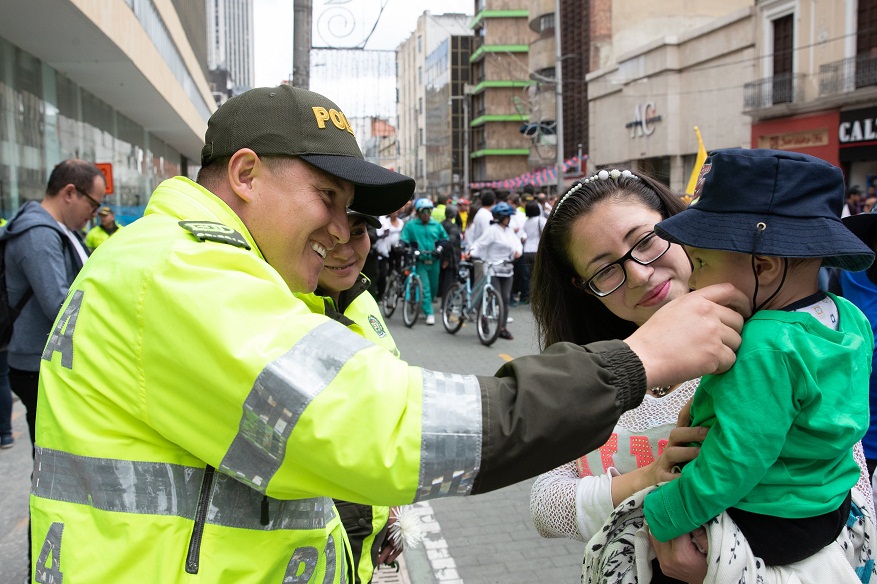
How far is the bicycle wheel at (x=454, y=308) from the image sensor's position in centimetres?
1277

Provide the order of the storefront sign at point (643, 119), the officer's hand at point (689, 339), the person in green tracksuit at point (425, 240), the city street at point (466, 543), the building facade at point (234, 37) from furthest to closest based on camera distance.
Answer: the building facade at point (234, 37) < the storefront sign at point (643, 119) < the person in green tracksuit at point (425, 240) < the city street at point (466, 543) < the officer's hand at point (689, 339)

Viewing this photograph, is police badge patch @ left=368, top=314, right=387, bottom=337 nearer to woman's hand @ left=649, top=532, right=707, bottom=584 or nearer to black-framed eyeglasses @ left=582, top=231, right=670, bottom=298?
black-framed eyeglasses @ left=582, top=231, right=670, bottom=298

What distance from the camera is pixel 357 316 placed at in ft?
9.86

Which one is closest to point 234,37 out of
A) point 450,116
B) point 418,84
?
point 418,84

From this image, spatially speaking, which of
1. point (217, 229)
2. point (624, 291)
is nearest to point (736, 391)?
point (624, 291)

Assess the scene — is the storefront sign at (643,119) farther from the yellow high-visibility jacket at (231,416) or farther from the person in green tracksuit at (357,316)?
the yellow high-visibility jacket at (231,416)

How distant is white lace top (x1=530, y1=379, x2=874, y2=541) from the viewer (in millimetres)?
2188

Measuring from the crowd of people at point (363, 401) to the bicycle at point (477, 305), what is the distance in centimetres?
942

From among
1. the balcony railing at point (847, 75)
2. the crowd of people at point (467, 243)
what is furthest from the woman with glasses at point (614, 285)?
the balcony railing at point (847, 75)

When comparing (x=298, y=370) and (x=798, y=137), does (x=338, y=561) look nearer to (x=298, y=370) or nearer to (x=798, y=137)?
(x=298, y=370)

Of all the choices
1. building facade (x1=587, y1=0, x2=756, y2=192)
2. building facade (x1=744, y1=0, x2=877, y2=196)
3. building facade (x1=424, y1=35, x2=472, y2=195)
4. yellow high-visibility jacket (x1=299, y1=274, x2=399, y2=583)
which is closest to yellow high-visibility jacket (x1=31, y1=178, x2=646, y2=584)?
yellow high-visibility jacket (x1=299, y1=274, x2=399, y2=583)

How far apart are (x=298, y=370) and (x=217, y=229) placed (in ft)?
1.28

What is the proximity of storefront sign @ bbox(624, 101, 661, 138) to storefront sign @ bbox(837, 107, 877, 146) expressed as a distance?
11.2 meters

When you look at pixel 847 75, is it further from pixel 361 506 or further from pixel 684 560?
pixel 684 560
